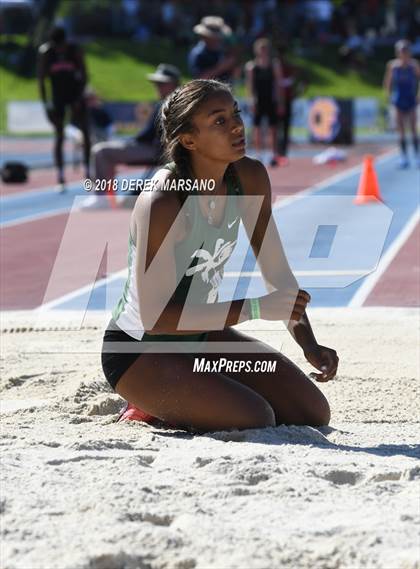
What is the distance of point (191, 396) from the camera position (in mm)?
4496

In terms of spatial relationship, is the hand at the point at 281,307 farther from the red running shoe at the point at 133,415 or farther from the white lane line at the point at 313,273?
the white lane line at the point at 313,273

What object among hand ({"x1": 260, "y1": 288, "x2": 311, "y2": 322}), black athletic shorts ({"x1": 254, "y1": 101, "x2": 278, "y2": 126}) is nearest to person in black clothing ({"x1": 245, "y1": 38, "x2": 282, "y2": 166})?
black athletic shorts ({"x1": 254, "y1": 101, "x2": 278, "y2": 126})

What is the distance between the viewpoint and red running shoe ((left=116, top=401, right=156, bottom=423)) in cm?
473

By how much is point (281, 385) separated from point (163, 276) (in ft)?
2.34

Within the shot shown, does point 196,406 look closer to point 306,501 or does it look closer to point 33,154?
point 306,501

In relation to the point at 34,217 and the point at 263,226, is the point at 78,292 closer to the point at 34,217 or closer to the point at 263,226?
the point at 263,226

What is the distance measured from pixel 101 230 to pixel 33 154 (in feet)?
45.1

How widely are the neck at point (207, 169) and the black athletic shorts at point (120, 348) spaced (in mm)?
568

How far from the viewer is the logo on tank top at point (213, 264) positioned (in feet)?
14.9

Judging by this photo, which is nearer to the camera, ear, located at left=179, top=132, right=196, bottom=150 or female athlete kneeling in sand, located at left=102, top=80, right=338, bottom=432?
female athlete kneeling in sand, located at left=102, top=80, right=338, bottom=432

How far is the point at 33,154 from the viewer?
24781 millimetres

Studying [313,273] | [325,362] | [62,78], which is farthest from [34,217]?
[325,362]

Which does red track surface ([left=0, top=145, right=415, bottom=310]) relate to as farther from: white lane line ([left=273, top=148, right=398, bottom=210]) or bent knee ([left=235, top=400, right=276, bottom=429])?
bent knee ([left=235, top=400, right=276, bottom=429])

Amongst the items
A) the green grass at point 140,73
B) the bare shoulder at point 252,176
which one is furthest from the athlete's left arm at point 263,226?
the green grass at point 140,73
